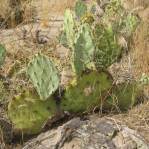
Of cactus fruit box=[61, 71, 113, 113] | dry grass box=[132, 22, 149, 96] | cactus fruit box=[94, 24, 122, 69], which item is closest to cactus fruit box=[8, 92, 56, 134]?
cactus fruit box=[61, 71, 113, 113]

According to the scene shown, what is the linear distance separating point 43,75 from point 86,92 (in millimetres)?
293

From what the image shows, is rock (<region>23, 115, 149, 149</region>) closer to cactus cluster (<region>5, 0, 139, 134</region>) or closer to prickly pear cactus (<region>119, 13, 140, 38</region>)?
cactus cluster (<region>5, 0, 139, 134</region>)

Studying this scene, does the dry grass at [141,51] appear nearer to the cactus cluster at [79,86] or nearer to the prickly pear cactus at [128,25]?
the prickly pear cactus at [128,25]

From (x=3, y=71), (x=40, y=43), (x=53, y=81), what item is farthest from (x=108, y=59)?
(x=40, y=43)

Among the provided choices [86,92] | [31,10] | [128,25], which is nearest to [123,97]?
[86,92]

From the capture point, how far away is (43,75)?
2689 millimetres

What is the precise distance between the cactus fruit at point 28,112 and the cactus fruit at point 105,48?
0.46 meters

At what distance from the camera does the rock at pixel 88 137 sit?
8.38 feet

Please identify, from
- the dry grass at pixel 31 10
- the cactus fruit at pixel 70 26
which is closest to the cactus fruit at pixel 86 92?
the cactus fruit at pixel 70 26

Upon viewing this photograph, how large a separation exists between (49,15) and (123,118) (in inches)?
76.9

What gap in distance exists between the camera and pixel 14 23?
4.30 meters

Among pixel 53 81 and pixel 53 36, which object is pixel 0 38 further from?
pixel 53 81

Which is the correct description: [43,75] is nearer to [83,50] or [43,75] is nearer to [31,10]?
[83,50]

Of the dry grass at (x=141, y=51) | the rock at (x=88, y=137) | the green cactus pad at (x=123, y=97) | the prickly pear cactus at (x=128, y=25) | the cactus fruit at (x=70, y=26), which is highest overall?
the cactus fruit at (x=70, y=26)
